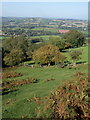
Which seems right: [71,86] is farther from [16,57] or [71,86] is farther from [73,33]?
[73,33]

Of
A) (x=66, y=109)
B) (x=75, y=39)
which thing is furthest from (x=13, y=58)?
(x=75, y=39)

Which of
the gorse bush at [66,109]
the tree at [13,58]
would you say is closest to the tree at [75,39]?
the tree at [13,58]

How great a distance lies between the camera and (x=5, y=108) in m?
13.0

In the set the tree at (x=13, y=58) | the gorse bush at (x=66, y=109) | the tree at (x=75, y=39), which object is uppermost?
the tree at (x=75, y=39)

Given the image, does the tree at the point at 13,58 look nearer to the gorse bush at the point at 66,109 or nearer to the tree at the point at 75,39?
the gorse bush at the point at 66,109

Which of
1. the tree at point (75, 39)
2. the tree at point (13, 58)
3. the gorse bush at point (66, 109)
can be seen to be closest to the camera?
the gorse bush at point (66, 109)

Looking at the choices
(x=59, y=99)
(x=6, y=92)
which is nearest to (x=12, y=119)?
(x=59, y=99)

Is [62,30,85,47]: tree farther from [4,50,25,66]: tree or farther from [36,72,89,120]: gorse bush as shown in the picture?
[36,72,89,120]: gorse bush

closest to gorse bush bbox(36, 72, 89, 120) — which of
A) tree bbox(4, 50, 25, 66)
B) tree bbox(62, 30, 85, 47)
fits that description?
tree bbox(4, 50, 25, 66)

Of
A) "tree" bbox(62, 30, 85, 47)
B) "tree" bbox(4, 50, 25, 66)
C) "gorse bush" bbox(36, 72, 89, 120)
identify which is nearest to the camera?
"gorse bush" bbox(36, 72, 89, 120)

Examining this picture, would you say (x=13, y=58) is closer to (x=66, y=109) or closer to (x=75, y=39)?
(x=66, y=109)

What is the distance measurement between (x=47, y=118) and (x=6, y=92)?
7.52 meters

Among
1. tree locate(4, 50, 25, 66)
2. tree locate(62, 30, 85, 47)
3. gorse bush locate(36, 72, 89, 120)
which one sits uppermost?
tree locate(62, 30, 85, 47)

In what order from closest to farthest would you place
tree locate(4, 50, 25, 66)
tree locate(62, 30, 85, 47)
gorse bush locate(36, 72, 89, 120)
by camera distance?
gorse bush locate(36, 72, 89, 120)
tree locate(4, 50, 25, 66)
tree locate(62, 30, 85, 47)
